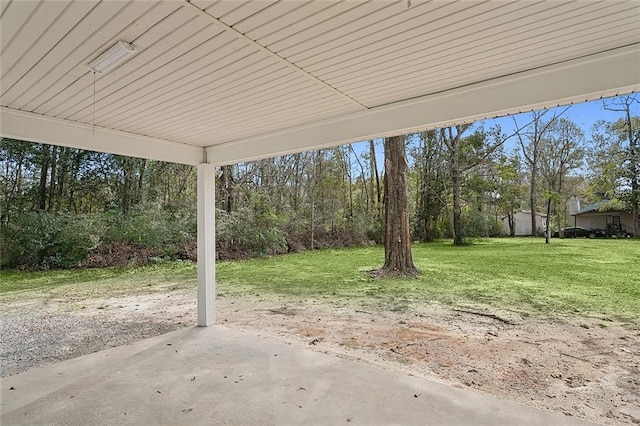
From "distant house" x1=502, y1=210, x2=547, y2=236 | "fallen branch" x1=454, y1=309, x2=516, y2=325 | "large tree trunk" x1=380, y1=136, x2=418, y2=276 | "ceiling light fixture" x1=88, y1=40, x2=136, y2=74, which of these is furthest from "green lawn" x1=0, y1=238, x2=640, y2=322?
"distant house" x1=502, y1=210, x2=547, y2=236

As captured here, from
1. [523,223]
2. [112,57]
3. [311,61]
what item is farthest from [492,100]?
[523,223]

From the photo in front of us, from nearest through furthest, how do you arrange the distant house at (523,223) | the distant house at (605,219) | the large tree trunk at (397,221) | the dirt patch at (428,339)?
the dirt patch at (428,339), the large tree trunk at (397,221), the distant house at (605,219), the distant house at (523,223)

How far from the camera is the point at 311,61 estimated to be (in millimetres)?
1989

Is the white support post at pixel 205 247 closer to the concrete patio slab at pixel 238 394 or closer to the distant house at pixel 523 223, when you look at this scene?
the concrete patio slab at pixel 238 394

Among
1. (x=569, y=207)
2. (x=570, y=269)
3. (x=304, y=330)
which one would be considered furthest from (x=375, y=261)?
(x=569, y=207)

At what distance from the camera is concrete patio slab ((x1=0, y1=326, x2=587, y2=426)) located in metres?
2.15

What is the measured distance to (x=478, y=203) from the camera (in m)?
16.0

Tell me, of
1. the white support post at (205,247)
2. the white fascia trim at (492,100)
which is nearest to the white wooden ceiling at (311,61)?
the white fascia trim at (492,100)

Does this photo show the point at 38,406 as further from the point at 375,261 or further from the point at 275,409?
the point at 375,261

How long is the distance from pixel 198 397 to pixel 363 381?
1211 millimetres

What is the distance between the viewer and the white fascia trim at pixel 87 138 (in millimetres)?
2830

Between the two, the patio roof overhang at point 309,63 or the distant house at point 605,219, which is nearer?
the patio roof overhang at point 309,63

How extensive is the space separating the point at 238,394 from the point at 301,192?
11305 millimetres

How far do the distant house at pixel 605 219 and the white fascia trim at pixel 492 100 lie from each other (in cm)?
1758
